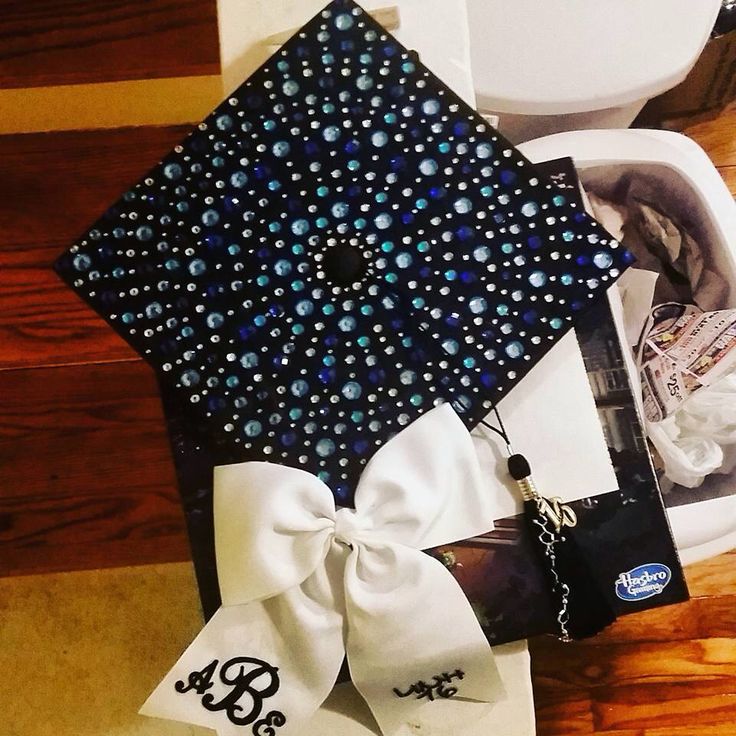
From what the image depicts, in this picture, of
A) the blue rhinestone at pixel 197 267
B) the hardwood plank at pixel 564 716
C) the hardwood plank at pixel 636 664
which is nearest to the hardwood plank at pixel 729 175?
the hardwood plank at pixel 636 664

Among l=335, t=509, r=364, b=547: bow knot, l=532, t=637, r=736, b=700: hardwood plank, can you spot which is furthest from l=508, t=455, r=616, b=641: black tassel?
l=532, t=637, r=736, b=700: hardwood plank

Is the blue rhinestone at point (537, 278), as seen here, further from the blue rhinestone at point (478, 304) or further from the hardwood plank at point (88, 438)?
the hardwood plank at point (88, 438)

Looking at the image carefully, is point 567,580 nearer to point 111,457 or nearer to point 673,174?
point 673,174

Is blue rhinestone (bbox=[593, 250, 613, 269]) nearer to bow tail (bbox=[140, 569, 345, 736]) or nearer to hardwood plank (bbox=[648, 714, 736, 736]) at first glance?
bow tail (bbox=[140, 569, 345, 736])

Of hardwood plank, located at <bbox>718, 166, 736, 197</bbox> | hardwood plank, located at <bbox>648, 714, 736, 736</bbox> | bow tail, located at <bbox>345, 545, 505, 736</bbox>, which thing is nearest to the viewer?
bow tail, located at <bbox>345, 545, 505, 736</bbox>

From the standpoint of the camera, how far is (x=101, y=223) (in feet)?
1.97

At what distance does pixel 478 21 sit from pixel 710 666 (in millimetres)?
817

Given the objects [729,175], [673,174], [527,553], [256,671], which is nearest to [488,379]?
[527,553]

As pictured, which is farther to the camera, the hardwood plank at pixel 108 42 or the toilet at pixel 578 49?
the hardwood plank at pixel 108 42

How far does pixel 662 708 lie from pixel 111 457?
2.46ft

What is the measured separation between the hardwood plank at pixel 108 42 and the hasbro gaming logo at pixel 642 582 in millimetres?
810

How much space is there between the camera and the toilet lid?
0.85 m

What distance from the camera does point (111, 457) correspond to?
1.01 metres

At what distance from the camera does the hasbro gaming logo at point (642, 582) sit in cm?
58
